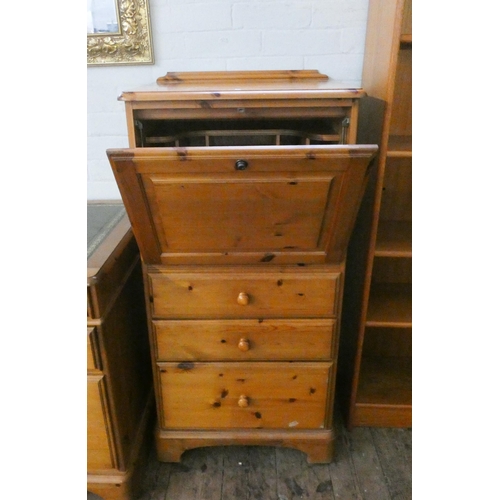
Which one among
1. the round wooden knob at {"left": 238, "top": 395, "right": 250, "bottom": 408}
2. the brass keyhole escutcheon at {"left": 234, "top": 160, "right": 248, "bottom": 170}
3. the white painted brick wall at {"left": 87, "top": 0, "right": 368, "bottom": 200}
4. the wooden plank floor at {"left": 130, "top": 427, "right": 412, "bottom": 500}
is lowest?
the wooden plank floor at {"left": 130, "top": 427, "right": 412, "bottom": 500}

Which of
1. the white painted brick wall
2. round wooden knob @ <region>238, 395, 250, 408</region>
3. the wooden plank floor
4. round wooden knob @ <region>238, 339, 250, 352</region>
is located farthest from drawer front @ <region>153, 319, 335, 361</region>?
the white painted brick wall

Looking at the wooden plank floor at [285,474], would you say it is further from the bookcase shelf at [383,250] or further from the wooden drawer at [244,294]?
the wooden drawer at [244,294]

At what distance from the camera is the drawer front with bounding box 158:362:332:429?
129 centimetres

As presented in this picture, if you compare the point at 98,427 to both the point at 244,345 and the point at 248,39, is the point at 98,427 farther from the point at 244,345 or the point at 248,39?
the point at 248,39

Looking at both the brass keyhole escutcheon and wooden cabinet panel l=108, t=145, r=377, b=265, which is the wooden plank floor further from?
the brass keyhole escutcheon

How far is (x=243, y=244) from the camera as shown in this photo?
1.11m

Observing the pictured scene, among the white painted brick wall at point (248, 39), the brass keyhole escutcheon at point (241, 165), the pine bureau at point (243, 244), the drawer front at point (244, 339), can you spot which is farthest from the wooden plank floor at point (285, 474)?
the white painted brick wall at point (248, 39)

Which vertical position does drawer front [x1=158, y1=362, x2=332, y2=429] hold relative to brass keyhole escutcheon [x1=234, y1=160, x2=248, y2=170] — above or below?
below

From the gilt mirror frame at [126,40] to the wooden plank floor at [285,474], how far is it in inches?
55.2

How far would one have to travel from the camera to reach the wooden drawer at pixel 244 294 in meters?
1.18

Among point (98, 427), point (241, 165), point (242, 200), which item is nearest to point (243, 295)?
point (242, 200)

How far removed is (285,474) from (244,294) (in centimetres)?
68

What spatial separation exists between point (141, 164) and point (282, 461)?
113 centimetres
